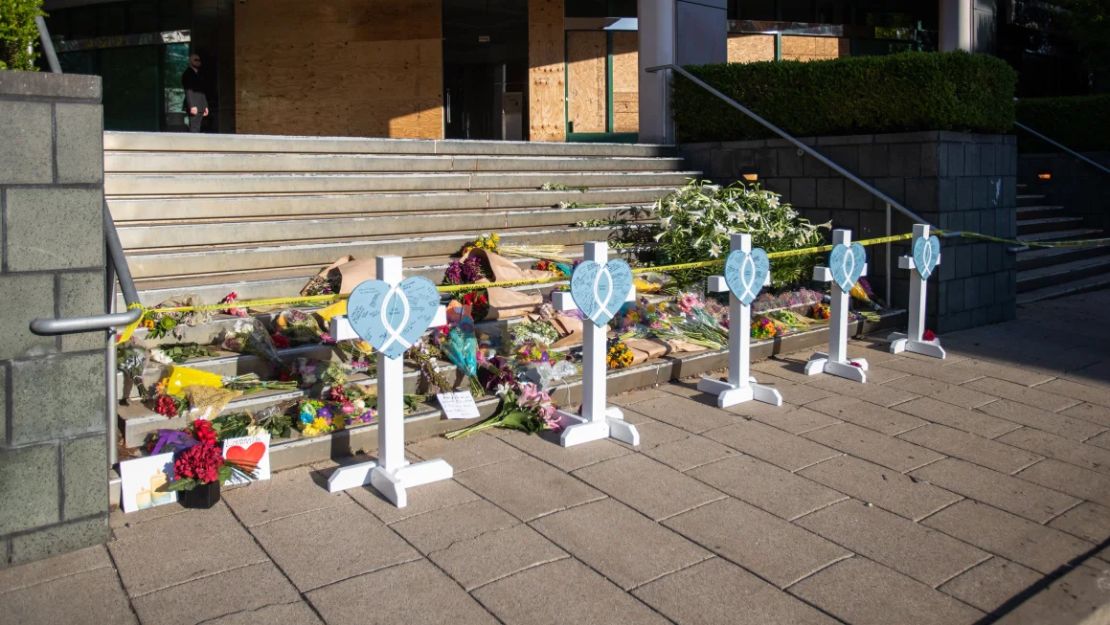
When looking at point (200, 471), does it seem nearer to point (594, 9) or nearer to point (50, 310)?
point (50, 310)

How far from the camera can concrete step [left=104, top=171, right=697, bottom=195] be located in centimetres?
782

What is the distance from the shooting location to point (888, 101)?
9766 millimetres

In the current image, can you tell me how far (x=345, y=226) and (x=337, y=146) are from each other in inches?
57.0

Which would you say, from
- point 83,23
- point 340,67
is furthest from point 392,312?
point 83,23

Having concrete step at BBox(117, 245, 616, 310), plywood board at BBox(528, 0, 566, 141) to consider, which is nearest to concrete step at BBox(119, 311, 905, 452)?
concrete step at BBox(117, 245, 616, 310)

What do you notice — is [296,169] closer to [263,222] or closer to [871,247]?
[263,222]

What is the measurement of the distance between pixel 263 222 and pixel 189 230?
2.03ft

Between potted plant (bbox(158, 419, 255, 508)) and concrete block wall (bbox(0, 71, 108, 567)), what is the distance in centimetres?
35

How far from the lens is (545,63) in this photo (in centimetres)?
1678

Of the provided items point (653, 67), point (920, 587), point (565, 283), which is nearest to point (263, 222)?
point (565, 283)

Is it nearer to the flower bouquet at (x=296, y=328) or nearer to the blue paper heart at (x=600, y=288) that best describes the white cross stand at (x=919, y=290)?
the blue paper heart at (x=600, y=288)

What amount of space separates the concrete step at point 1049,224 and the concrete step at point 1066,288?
1168mm

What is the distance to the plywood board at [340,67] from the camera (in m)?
16.1

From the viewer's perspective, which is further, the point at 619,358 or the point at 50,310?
the point at 619,358
